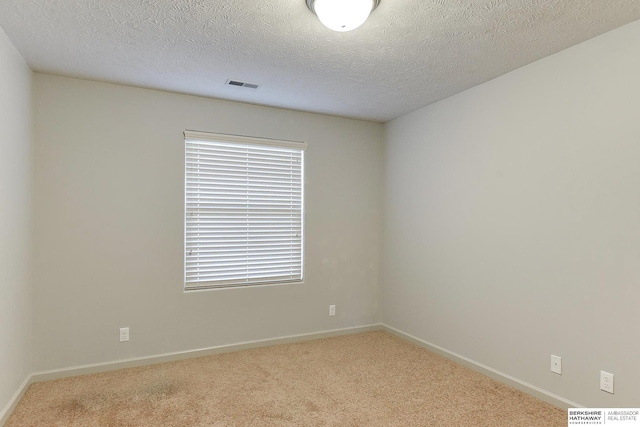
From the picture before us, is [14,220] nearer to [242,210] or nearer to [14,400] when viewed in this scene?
[14,400]

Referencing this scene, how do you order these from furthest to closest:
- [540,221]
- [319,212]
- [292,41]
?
1. [319,212]
2. [540,221]
3. [292,41]

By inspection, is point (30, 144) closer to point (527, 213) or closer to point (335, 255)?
point (335, 255)

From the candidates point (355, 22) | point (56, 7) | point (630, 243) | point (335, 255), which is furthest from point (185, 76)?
point (630, 243)

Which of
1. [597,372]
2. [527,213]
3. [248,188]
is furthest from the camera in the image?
[248,188]

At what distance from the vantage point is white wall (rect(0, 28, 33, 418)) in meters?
2.42

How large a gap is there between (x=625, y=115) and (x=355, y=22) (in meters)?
1.77

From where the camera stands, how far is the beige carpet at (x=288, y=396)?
2.48m

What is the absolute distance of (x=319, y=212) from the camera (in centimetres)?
425

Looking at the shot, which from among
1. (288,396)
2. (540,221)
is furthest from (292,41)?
(288,396)

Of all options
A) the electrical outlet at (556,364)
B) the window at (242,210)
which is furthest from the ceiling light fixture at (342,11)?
the electrical outlet at (556,364)

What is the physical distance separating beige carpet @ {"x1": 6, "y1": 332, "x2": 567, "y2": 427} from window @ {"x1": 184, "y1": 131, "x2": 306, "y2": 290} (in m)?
0.85

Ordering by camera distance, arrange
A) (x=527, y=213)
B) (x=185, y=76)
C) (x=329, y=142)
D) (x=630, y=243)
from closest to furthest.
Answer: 1. (x=630, y=243)
2. (x=527, y=213)
3. (x=185, y=76)
4. (x=329, y=142)

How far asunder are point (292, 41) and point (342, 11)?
2.06 ft

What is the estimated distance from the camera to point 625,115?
2312 mm
